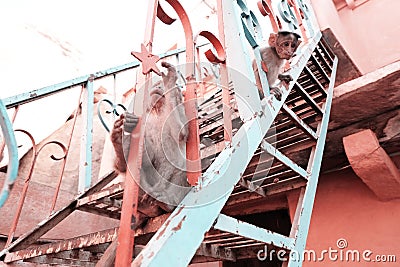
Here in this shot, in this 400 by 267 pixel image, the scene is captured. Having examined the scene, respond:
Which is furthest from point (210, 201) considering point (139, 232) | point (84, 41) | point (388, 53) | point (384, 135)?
point (84, 41)

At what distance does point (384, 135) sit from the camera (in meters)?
1.86

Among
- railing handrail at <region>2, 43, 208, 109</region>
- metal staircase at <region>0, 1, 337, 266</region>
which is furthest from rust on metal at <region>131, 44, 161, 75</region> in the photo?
railing handrail at <region>2, 43, 208, 109</region>

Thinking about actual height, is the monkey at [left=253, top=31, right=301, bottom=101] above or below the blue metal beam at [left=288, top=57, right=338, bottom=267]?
above

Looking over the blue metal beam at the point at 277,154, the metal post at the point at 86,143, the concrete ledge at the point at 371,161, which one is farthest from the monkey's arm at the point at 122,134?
the concrete ledge at the point at 371,161

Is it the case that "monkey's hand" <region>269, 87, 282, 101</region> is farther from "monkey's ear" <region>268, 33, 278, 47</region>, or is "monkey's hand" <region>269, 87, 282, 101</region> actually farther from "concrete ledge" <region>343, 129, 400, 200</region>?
"concrete ledge" <region>343, 129, 400, 200</region>

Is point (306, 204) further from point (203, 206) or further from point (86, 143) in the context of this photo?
point (86, 143)

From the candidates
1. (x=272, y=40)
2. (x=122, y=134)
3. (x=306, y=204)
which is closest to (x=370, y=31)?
(x=272, y=40)

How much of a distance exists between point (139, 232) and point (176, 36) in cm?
427

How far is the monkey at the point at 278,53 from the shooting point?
1641 mm

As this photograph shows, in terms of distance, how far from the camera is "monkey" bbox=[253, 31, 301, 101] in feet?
5.38

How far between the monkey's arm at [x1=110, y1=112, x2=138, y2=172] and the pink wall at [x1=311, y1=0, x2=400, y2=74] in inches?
92.5

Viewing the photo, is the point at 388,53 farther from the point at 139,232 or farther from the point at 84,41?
the point at 84,41

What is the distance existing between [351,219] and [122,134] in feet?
5.74

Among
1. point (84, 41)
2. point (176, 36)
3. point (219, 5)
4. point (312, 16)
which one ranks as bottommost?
point (219, 5)
